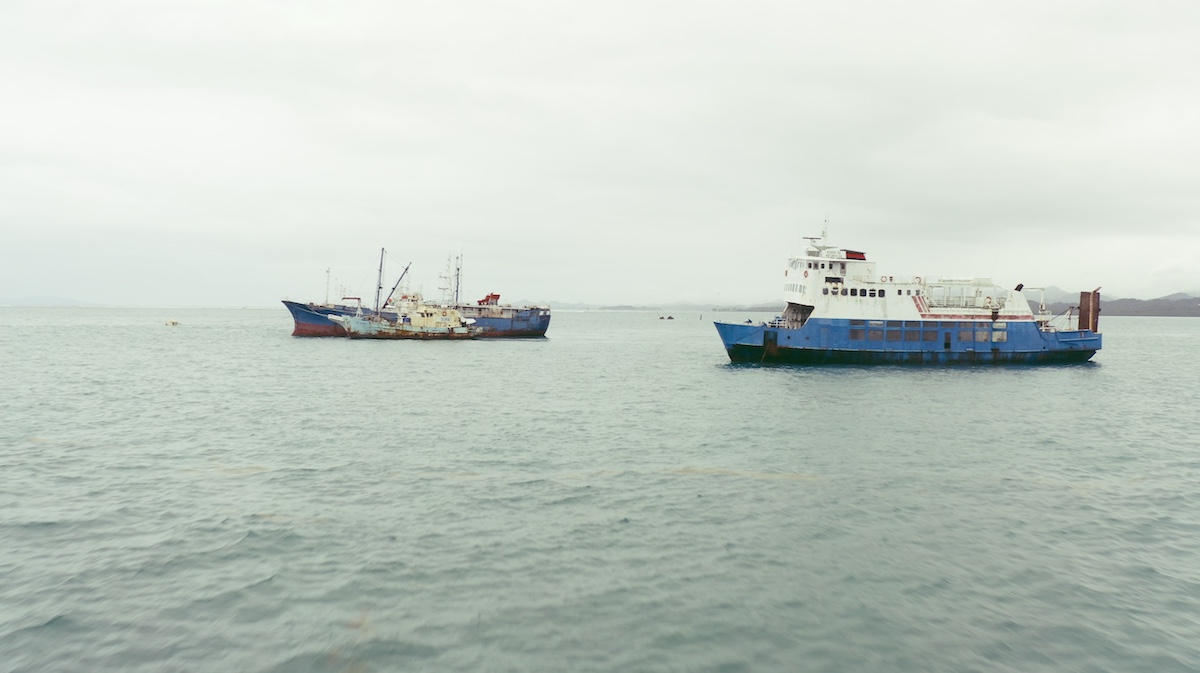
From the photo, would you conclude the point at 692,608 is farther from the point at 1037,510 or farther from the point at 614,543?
the point at 1037,510

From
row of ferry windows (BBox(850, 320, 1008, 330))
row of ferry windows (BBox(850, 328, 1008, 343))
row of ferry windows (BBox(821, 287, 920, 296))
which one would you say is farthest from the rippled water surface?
row of ferry windows (BBox(821, 287, 920, 296))

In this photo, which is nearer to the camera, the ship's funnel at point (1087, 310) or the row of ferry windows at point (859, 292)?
the row of ferry windows at point (859, 292)

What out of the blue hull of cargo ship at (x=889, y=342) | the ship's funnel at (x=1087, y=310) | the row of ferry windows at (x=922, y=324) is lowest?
the blue hull of cargo ship at (x=889, y=342)

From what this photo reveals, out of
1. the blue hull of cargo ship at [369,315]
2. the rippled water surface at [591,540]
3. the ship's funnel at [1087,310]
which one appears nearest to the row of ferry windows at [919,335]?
the ship's funnel at [1087,310]

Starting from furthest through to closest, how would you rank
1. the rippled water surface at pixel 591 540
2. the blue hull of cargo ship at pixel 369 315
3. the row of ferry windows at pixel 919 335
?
the blue hull of cargo ship at pixel 369 315
the row of ferry windows at pixel 919 335
the rippled water surface at pixel 591 540

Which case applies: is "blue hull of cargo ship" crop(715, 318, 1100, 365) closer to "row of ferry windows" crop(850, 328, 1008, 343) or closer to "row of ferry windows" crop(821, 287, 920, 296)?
"row of ferry windows" crop(850, 328, 1008, 343)

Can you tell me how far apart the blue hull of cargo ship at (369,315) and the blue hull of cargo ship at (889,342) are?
5501 cm

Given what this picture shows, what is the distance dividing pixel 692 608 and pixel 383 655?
5330mm

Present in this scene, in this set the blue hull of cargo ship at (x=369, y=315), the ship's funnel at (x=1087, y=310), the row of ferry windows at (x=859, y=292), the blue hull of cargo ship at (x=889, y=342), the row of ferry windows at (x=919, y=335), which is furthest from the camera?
the blue hull of cargo ship at (x=369, y=315)

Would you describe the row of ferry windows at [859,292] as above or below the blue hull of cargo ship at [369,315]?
above

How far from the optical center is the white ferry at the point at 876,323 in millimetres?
59219

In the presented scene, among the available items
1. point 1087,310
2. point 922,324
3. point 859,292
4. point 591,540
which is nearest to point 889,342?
point 922,324

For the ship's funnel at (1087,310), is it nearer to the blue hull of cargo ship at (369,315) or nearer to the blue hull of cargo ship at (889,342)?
the blue hull of cargo ship at (889,342)

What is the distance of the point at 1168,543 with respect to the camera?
51.7 feet
